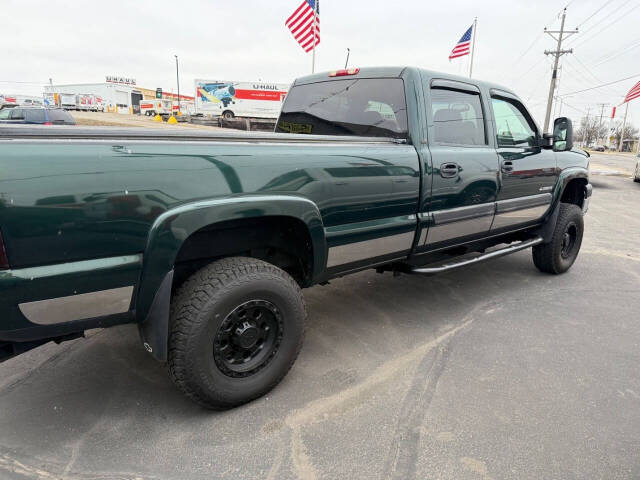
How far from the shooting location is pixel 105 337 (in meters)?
3.30

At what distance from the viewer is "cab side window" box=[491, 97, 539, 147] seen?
3.93 m

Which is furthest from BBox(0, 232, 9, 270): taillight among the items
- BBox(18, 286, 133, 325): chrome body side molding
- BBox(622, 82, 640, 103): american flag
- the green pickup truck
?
BBox(622, 82, 640, 103): american flag

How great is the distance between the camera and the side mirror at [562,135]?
4.32 m

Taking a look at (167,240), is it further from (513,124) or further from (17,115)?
(17,115)

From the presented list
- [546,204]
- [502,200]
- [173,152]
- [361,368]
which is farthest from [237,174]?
[546,204]

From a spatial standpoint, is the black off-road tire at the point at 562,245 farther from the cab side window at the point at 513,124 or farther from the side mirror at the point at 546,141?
the cab side window at the point at 513,124

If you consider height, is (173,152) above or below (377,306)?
above

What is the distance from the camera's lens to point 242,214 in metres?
2.24

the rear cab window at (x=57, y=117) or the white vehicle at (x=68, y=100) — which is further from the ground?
the white vehicle at (x=68, y=100)

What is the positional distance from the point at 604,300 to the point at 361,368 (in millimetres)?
2763

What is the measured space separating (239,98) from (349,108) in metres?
33.7

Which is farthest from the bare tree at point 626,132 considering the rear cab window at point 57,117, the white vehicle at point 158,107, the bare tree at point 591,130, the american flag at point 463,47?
the rear cab window at point 57,117

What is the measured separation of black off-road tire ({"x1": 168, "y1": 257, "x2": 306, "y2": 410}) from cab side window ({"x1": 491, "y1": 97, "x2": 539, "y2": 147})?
244cm

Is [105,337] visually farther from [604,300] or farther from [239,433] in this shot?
[604,300]
